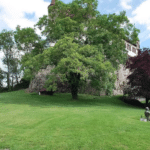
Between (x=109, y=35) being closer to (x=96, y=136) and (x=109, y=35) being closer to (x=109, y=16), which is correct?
(x=109, y=16)

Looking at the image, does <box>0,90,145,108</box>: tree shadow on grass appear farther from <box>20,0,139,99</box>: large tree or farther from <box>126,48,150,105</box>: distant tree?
<box>126,48,150,105</box>: distant tree

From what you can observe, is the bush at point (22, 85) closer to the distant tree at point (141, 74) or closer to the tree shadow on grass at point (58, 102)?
the tree shadow on grass at point (58, 102)

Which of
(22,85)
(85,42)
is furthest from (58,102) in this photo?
(22,85)

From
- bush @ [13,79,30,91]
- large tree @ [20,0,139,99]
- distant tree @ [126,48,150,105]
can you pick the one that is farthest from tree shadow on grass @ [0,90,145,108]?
bush @ [13,79,30,91]

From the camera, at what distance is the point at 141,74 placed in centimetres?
1711

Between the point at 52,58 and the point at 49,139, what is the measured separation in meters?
11.4

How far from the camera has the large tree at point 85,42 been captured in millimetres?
14625

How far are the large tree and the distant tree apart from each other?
150 cm

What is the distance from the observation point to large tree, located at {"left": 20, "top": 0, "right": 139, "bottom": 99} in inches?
576

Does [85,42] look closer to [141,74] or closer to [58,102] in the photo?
[141,74]

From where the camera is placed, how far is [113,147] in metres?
4.52

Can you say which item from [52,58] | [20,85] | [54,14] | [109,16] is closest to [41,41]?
[54,14]

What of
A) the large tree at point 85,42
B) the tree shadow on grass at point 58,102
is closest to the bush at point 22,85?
the tree shadow on grass at point 58,102

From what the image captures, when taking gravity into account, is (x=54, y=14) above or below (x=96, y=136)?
above
